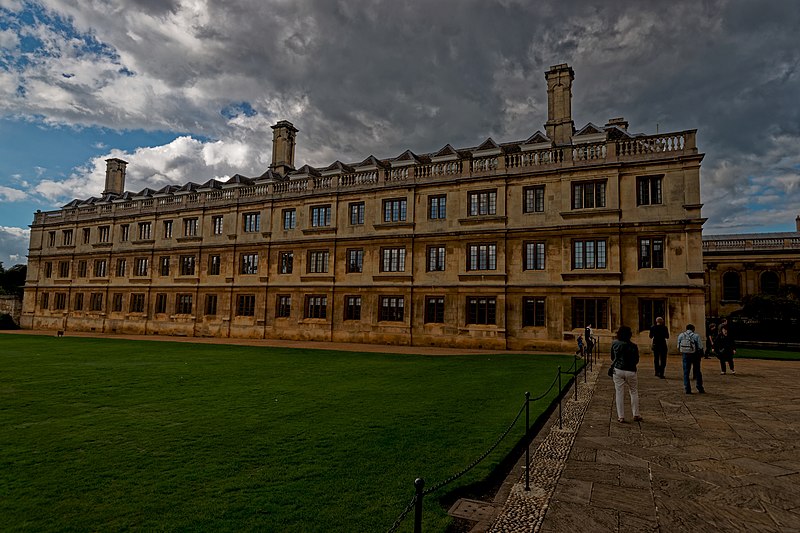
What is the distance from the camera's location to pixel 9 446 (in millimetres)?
6793

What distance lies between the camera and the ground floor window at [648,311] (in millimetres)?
23109

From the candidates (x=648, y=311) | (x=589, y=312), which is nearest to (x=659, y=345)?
(x=648, y=311)

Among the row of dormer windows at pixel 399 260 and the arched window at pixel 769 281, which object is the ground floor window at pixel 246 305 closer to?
the row of dormer windows at pixel 399 260

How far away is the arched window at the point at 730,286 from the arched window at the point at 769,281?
1.71 m

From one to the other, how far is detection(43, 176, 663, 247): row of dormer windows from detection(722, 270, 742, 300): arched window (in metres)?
21.9

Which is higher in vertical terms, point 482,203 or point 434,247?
point 482,203

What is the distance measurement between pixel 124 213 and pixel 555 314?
3696 centimetres

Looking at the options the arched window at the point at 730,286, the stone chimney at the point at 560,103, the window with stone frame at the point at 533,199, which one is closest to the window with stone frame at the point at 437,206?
the window with stone frame at the point at 533,199

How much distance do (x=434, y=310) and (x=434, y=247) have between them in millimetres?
3890

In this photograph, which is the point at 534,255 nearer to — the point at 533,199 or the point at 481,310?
the point at 533,199

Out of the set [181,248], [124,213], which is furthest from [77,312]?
[181,248]

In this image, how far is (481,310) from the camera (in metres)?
26.6

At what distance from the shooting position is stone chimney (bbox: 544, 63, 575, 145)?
92.5 ft

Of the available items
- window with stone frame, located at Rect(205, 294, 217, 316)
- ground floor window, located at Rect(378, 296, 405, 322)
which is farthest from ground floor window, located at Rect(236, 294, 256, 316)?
ground floor window, located at Rect(378, 296, 405, 322)
